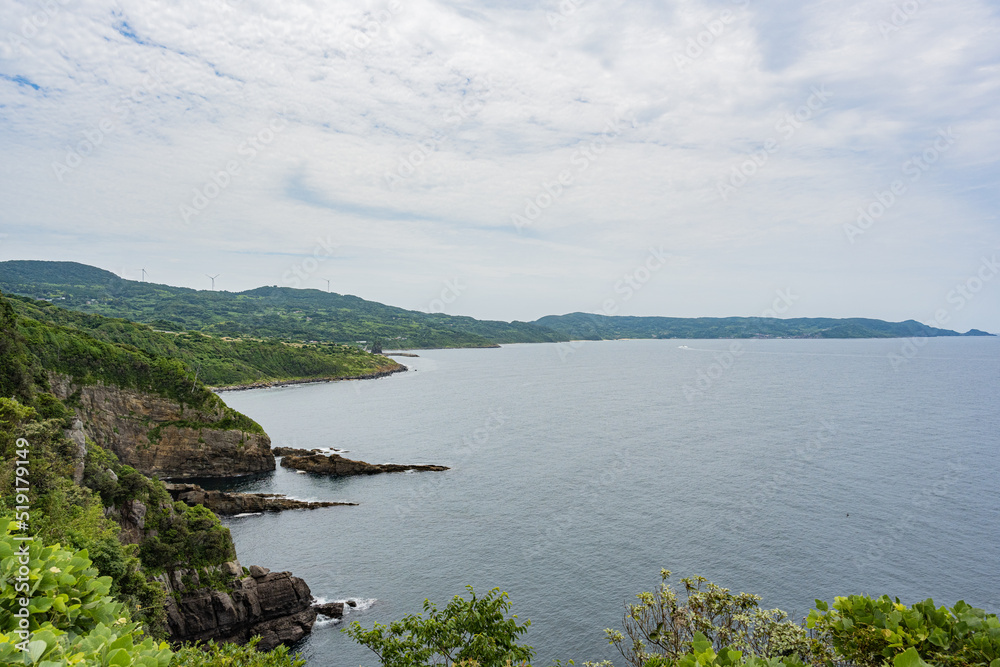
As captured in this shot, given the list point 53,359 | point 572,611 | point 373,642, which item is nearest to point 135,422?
point 53,359

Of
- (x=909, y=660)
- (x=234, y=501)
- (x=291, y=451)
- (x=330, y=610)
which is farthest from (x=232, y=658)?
(x=291, y=451)

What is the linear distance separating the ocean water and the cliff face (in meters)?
6.45

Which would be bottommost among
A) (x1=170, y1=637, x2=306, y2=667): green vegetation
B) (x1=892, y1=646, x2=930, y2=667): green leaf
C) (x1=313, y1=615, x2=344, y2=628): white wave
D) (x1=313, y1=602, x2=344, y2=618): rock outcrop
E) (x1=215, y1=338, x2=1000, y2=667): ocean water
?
(x1=313, y1=615, x2=344, y2=628): white wave

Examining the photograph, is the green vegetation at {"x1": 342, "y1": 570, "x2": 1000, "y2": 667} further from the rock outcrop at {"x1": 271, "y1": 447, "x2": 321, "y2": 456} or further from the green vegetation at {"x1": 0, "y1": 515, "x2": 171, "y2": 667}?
the rock outcrop at {"x1": 271, "y1": 447, "x2": 321, "y2": 456}

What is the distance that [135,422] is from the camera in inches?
3255

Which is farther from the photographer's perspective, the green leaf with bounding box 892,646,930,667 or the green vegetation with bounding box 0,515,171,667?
the green leaf with bounding box 892,646,930,667

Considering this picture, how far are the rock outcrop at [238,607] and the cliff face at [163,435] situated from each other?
42.7 m

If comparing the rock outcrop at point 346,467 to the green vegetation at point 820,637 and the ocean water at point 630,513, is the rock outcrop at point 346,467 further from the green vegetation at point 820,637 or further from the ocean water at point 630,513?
the green vegetation at point 820,637

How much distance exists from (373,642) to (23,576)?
537 inches

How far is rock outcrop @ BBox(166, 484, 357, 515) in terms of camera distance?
69625 mm

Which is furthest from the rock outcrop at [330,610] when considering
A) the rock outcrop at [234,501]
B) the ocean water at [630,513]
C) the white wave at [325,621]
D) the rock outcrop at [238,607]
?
the rock outcrop at [234,501]

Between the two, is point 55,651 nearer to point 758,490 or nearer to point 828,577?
point 828,577

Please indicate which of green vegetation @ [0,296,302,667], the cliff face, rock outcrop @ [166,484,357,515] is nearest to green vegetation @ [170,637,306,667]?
green vegetation @ [0,296,302,667]

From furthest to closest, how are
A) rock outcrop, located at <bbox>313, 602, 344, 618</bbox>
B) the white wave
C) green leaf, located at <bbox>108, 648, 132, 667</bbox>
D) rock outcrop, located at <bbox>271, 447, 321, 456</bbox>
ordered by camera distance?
rock outcrop, located at <bbox>271, 447, 321, 456</bbox> < rock outcrop, located at <bbox>313, 602, 344, 618</bbox> < the white wave < green leaf, located at <bbox>108, 648, 132, 667</bbox>
